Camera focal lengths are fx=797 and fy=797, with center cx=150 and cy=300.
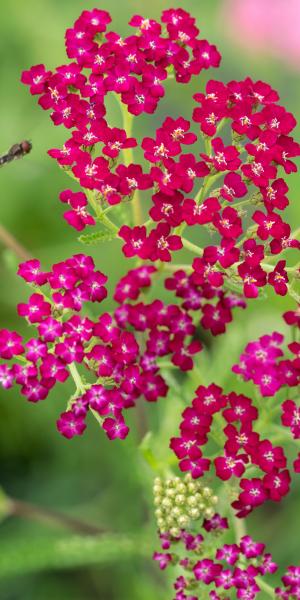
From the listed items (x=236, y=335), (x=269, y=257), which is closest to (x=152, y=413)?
(x=236, y=335)

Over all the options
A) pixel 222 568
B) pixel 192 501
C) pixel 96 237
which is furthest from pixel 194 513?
pixel 96 237

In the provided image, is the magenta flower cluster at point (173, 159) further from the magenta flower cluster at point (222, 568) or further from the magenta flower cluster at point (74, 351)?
the magenta flower cluster at point (222, 568)

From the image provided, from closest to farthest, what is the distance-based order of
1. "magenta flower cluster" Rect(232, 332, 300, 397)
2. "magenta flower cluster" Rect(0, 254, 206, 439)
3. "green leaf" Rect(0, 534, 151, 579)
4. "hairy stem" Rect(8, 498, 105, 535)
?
"magenta flower cluster" Rect(0, 254, 206, 439)
"magenta flower cluster" Rect(232, 332, 300, 397)
"green leaf" Rect(0, 534, 151, 579)
"hairy stem" Rect(8, 498, 105, 535)

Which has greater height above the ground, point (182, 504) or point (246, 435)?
point (246, 435)

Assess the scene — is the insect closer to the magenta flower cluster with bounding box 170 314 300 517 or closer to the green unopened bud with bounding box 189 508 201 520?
the magenta flower cluster with bounding box 170 314 300 517

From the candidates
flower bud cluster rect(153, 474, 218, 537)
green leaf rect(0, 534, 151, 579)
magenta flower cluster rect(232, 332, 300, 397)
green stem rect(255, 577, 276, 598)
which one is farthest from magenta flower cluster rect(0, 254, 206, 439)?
green leaf rect(0, 534, 151, 579)

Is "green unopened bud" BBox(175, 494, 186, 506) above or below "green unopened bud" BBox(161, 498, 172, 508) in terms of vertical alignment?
above

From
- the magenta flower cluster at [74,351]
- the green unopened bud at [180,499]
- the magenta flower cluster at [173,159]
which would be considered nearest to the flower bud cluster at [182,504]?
the green unopened bud at [180,499]

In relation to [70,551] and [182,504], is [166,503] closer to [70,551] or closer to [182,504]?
[182,504]
